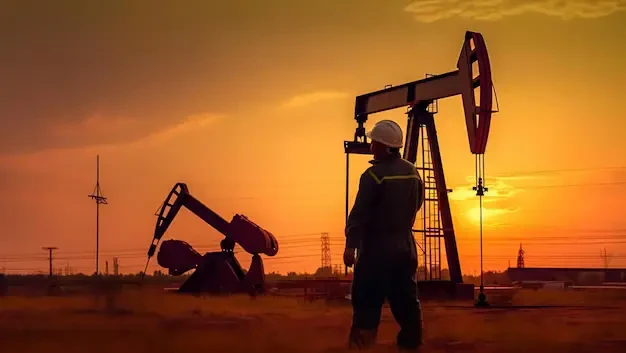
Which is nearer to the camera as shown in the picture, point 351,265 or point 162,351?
point 351,265

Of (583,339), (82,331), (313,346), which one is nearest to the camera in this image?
(313,346)

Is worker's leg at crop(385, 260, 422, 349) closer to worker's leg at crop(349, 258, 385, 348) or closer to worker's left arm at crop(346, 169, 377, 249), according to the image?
worker's leg at crop(349, 258, 385, 348)

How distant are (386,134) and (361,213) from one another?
23.4 inches

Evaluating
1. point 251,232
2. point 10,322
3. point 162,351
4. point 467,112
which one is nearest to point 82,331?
point 10,322

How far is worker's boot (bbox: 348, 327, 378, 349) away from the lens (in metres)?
6.02

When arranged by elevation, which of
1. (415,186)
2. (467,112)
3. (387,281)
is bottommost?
(387,281)

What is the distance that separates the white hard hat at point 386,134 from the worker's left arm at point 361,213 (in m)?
0.30

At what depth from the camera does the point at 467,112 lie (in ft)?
75.2

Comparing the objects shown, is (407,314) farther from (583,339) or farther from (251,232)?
(251,232)

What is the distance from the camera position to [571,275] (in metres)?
71.9

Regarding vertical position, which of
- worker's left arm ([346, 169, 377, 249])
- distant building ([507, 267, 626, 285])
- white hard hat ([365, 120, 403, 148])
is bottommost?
distant building ([507, 267, 626, 285])

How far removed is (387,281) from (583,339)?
11.1 feet

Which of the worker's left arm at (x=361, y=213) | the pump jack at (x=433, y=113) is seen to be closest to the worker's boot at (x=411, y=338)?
the worker's left arm at (x=361, y=213)

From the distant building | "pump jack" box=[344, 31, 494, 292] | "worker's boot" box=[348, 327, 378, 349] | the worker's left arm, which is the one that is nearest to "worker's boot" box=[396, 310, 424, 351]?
"worker's boot" box=[348, 327, 378, 349]
